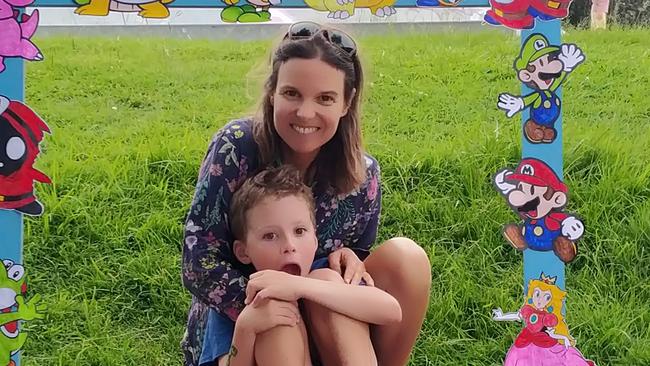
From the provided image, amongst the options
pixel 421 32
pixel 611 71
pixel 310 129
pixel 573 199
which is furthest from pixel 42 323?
pixel 611 71

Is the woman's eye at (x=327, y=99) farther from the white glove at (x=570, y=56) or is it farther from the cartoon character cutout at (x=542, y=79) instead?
the white glove at (x=570, y=56)

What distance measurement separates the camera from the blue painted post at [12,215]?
5.08ft

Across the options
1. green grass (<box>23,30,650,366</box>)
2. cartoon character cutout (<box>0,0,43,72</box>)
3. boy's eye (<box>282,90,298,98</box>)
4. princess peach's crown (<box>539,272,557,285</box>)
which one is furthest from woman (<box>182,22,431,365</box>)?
green grass (<box>23,30,650,366</box>)

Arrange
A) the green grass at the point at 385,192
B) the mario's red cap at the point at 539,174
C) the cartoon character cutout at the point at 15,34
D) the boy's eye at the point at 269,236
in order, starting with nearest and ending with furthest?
the cartoon character cutout at the point at 15,34, the boy's eye at the point at 269,236, the mario's red cap at the point at 539,174, the green grass at the point at 385,192

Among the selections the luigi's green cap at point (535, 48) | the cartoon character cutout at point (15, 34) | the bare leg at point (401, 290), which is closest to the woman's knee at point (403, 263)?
the bare leg at point (401, 290)

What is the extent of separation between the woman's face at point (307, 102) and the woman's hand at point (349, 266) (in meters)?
0.24

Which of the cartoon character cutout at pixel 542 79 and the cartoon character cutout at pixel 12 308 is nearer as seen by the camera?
the cartoon character cutout at pixel 12 308

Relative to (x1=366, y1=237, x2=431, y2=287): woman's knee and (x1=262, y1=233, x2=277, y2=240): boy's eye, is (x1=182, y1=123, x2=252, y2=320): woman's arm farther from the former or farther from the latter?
(x1=366, y1=237, x2=431, y2=287): woman's knee

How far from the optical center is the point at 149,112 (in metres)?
2.85

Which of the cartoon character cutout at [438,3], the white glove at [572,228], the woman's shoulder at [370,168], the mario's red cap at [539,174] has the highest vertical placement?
the cartoon character cutout at [438,3]

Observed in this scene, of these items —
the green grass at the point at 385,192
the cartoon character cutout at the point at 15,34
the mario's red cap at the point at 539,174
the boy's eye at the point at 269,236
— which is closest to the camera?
the cartoon character cutout at the point at 15,34

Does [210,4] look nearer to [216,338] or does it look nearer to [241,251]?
[241,251]

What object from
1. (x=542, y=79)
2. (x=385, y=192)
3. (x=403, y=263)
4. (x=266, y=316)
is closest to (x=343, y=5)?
(x=542, y=79)

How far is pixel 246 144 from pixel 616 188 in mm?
1472
